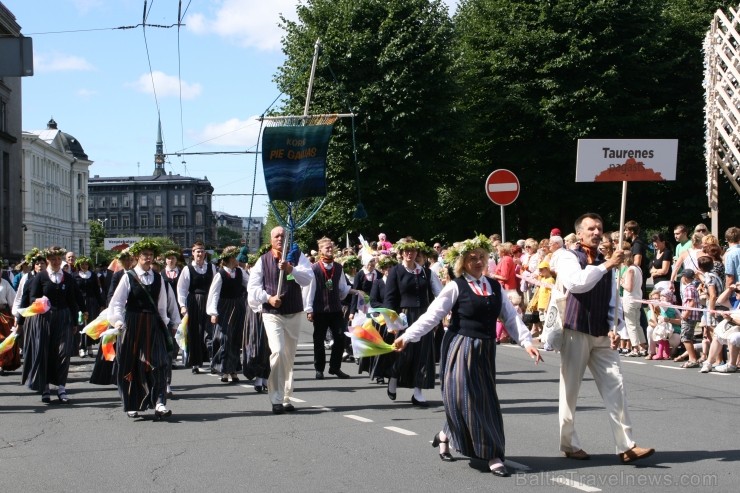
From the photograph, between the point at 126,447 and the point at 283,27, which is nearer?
the point at 126,447

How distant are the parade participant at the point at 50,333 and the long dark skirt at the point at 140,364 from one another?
1.99 metres

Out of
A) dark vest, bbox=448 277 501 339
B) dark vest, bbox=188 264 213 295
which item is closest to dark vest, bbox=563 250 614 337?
dark vest, bbox=448 277 501 339

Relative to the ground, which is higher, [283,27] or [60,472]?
[283,27]

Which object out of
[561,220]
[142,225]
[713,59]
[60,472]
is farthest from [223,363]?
[142,225]

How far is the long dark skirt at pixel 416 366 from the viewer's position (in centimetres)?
1134

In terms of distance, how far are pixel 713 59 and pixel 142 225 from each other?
154266mm

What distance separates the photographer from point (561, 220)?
37.5m

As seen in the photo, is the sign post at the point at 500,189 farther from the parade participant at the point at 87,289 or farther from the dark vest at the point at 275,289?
the dark vest at the point at 275,289

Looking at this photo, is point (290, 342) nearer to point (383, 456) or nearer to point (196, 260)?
point (383, 456)

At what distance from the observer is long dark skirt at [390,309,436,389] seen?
446 inches

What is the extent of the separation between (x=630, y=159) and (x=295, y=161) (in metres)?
4.34

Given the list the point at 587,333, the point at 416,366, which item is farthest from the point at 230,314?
the point at 587,333

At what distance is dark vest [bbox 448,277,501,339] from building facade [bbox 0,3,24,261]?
2366 inches

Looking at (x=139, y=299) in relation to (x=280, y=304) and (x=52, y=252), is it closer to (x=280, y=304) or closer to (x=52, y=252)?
(x=280, y=304)
